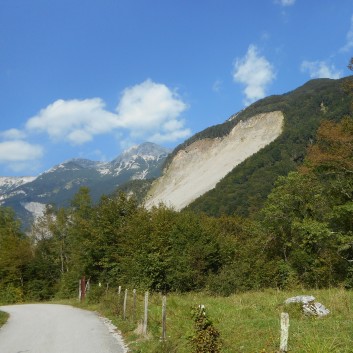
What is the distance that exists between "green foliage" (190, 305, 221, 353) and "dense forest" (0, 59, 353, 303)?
1774 centimetres

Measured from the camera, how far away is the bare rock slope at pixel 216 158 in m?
166

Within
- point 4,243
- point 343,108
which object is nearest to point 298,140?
point 343,108

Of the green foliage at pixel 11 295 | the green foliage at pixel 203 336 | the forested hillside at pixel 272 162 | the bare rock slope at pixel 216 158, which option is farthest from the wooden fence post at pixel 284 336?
the bare rock slope at pixel 216 158

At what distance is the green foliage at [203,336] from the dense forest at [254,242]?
17.7 metres

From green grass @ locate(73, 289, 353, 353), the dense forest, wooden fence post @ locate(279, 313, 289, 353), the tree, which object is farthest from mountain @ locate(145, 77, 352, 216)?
wooden fence post @ locate(279, 313, 289, 353)

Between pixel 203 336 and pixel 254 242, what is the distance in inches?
1262

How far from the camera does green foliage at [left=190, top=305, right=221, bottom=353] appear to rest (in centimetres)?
849

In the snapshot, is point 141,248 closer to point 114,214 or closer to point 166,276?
point 166,276

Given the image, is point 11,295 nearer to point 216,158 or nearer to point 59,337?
point 59,337

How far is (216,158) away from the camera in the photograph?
18438 centimetres

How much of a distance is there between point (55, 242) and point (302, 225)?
43810mm

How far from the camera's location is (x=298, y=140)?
153 metres

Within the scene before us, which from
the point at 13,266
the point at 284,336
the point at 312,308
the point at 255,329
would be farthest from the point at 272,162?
the point at 284,336

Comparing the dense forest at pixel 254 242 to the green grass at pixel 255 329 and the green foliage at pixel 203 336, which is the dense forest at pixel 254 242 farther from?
the green foliage at pixel 203 336
